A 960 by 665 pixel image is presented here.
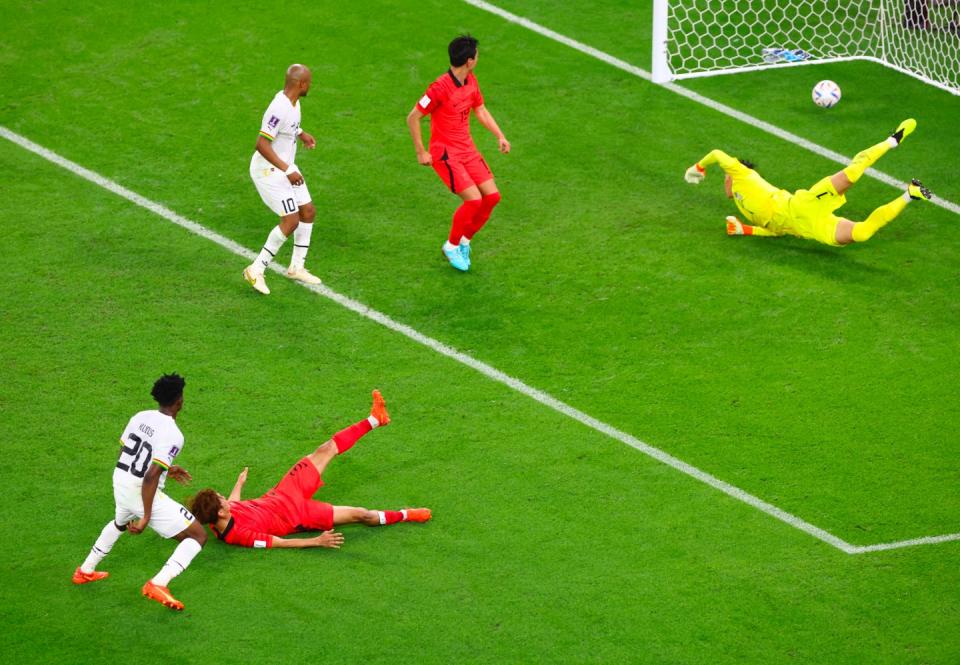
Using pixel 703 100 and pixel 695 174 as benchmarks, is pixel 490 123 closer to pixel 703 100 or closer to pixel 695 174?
pixel 695 174

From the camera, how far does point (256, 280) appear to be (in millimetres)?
12539

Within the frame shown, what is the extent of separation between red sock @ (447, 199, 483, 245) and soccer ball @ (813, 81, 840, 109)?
4894mm

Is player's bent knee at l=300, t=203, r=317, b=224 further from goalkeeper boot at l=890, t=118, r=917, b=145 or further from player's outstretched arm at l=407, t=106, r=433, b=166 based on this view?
goalkeeper boot at l=890, t=118, r=917, b=145

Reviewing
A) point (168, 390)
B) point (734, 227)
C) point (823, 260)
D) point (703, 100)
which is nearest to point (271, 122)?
point (168, 390)

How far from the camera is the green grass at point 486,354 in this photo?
927 cm

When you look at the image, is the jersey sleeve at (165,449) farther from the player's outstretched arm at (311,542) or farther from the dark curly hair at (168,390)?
the player's outstretched arm at (311,542)

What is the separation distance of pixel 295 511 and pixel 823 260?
5.98 m

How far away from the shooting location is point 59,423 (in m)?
11.0

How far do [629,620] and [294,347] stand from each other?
4.12 meters

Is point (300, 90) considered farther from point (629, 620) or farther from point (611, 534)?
point (629, 620)

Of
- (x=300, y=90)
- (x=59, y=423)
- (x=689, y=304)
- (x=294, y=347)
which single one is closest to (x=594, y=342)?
(x=689, y=304)

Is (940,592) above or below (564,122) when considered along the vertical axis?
below

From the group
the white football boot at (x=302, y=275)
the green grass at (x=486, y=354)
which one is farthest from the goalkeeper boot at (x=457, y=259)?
the white football boot at (x=302, y=275)

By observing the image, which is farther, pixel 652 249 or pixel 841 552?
pixel 652 249
